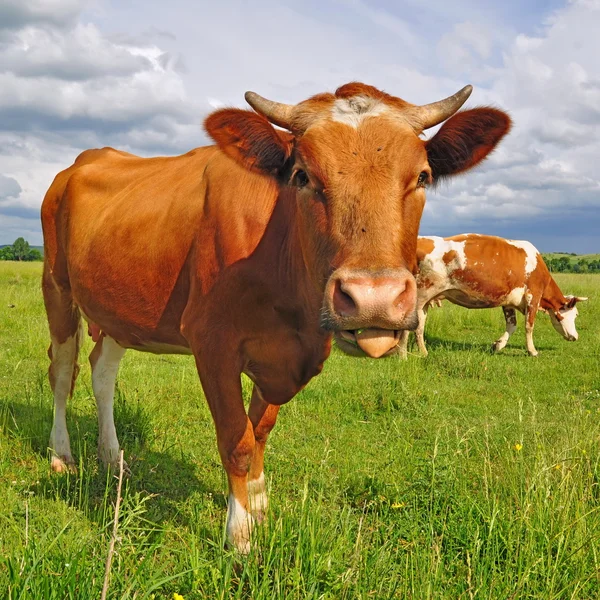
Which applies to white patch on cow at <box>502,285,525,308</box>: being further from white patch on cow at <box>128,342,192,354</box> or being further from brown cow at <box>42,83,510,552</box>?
white patch on cow at <box>128,342,192,354</box>

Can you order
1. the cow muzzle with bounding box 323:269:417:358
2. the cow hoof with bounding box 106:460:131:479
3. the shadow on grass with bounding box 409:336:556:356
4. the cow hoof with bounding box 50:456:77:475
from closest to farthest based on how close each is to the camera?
the cow muzzle with bounding box 323:269:417:358
the cow hoof with bounding box 106:460:131:479
the cow hoof with bounding box 50:456:77:475
the shadow on grass with bounding box 409:336:556:356

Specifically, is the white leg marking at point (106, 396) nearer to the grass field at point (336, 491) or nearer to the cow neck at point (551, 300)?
the grass field at point (336, 491)

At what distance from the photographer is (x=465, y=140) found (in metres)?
3.35

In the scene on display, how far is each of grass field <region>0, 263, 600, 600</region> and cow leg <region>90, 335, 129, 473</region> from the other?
0.53 feet

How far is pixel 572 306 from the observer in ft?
42.9

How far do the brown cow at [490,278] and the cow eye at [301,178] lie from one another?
9807mm

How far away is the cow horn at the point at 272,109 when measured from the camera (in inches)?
123

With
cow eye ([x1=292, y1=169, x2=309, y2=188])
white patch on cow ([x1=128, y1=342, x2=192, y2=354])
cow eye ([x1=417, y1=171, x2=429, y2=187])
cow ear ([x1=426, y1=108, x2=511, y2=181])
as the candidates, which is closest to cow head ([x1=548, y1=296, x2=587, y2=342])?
cow ear ([x1=426, y1=108, x2=511, y2=181])

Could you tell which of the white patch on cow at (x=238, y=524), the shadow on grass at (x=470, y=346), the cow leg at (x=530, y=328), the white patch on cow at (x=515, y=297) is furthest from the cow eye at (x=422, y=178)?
the white patch on cow at (x=515, y=297)

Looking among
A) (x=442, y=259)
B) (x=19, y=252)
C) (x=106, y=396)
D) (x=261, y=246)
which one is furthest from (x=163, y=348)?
(x=19, y=252)

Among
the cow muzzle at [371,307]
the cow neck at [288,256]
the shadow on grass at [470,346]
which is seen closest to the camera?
the cow muzzle at [371,307]

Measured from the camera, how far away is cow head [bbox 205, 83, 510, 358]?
2.41 meters

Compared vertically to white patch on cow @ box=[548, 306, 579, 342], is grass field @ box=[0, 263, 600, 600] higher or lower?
lower

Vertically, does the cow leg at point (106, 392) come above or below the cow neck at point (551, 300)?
below
